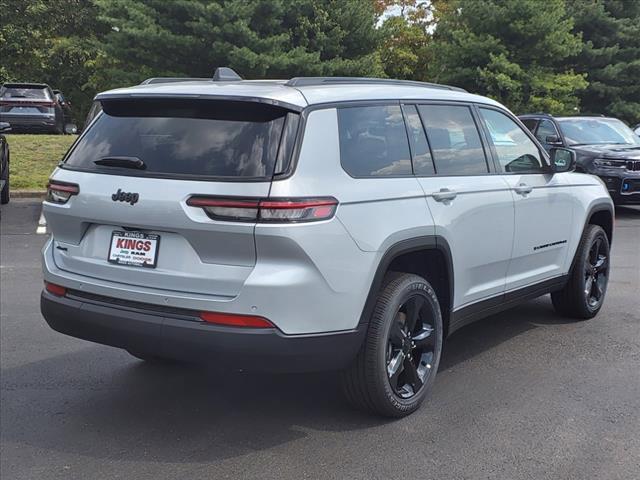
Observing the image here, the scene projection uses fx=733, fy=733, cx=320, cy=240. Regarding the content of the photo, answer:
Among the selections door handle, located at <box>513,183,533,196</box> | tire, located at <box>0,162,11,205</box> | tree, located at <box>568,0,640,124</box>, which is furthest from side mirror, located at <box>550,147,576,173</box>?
tree, located at <box>568,0,640,124</box>

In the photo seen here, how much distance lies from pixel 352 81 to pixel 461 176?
0.90 m

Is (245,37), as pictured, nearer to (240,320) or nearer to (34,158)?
(34,158)

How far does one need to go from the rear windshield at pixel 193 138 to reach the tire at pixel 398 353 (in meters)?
1.00

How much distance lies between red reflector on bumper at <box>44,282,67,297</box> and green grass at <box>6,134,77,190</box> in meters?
11.4

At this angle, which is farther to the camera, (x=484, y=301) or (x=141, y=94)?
(x=484, y=301)

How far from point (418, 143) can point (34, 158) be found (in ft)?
46.4

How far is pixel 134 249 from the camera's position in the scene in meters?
3.62

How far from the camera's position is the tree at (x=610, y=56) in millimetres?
27688

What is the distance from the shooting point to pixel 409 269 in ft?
13.8

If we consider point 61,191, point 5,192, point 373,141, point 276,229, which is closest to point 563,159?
point 373,141

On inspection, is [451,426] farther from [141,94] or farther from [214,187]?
[141,94]

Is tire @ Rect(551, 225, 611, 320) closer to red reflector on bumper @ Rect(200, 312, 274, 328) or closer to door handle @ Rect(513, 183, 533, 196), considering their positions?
door handle @ Rect(513, 183, 533, 196)

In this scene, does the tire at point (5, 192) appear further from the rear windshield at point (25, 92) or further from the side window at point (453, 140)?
the side window at point (453, 140)

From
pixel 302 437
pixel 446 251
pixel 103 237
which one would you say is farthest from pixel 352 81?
pixel 302 437
